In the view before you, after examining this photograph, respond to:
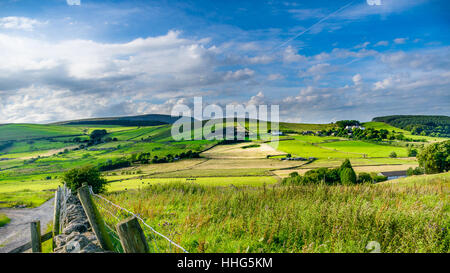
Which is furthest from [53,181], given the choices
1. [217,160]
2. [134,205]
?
[217,160]

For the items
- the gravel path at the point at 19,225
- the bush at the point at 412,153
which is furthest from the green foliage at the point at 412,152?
the gravel path at the point at 19,225

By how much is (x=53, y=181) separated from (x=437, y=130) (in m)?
22.8

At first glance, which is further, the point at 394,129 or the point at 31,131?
the point at 394,129

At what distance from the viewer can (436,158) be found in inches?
551

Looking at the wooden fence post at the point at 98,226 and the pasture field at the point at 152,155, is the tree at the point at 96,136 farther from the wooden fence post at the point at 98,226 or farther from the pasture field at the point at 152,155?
the wooden fence post at the point at 98,226

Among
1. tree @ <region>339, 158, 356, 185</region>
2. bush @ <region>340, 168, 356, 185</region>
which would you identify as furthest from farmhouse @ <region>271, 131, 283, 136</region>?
bush @ <region>340, 168, 356, 185</region>

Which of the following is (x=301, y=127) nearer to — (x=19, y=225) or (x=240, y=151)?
(x=240, y=151)

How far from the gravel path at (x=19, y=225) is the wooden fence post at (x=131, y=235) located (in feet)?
32.0

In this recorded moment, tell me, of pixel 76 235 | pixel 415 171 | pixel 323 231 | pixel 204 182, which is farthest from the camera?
pixel 415 171

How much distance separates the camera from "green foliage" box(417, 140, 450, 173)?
1384cm

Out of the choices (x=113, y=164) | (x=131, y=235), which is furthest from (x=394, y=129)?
(x=131, y=235)

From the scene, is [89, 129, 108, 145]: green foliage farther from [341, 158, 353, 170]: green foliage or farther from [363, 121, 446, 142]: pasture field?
[363, 121, 446, 142]: pasture field

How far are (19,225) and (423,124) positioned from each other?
897 inches

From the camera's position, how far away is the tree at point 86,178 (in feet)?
36.9
